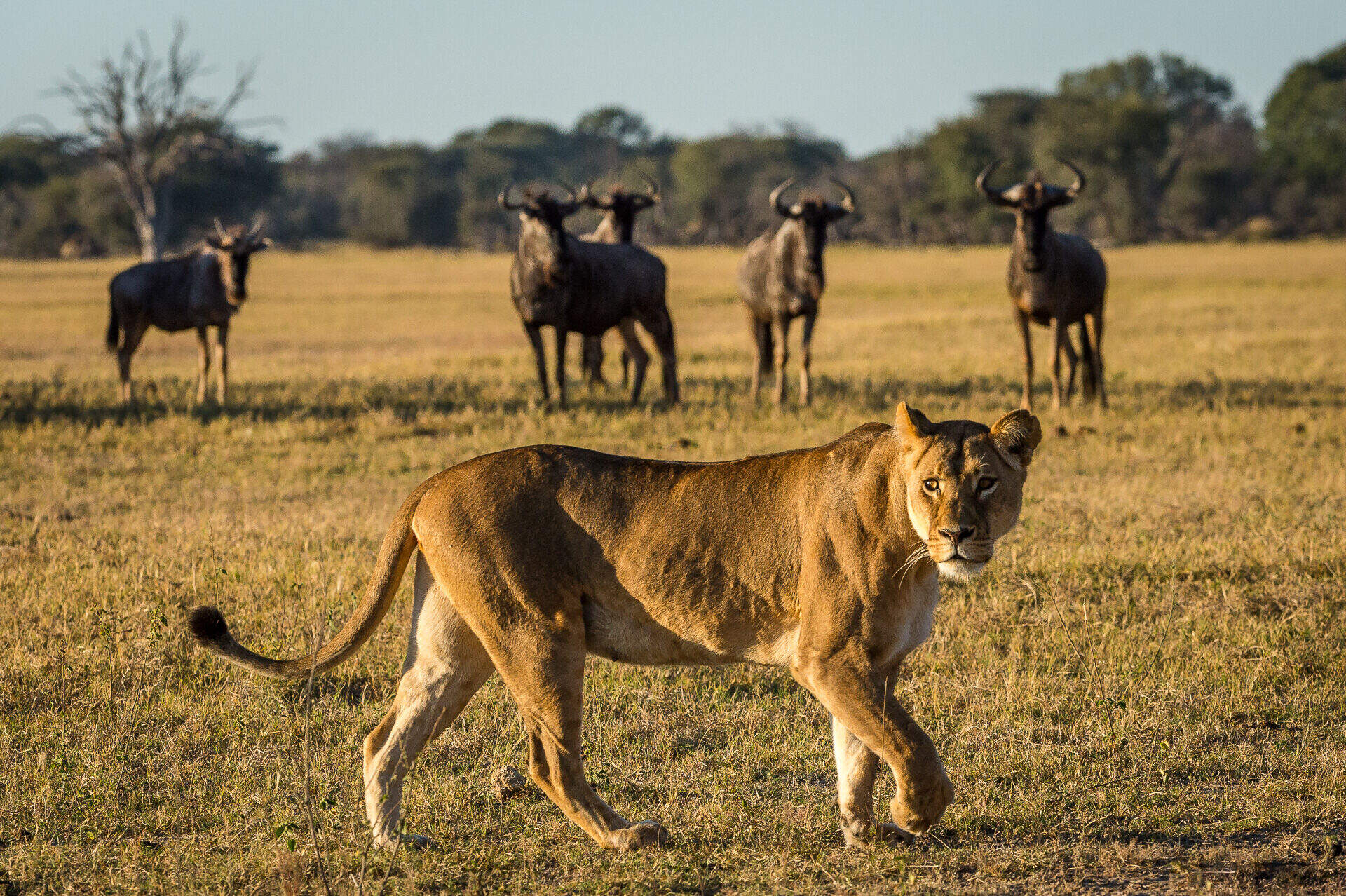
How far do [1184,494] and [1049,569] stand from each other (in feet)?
9.26

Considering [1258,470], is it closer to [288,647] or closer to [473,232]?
[288,647]

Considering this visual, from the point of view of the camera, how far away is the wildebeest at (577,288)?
51.3ft

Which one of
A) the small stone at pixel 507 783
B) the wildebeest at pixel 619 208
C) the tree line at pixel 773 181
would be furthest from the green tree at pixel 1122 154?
the small stone at pixel 507 783

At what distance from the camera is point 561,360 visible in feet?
50.6

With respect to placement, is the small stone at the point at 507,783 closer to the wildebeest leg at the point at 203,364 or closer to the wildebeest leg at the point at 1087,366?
the wildebeest leg at the point at 203,364

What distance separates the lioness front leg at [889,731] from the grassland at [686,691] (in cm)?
33

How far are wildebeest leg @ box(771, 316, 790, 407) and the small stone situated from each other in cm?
1056

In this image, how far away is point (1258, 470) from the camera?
11.0 meters

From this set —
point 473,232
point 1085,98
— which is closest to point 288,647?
point 473,232

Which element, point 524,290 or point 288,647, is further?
point 524,290

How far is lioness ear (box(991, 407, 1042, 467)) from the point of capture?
412 centimetres

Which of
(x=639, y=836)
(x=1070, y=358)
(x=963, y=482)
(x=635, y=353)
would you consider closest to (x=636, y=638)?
(x=639, y=836)

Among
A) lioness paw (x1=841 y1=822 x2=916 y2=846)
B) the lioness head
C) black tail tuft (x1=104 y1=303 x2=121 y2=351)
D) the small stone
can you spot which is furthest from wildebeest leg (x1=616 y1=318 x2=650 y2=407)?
the lioness head

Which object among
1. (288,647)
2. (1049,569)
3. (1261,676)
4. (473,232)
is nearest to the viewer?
(1261,676)
